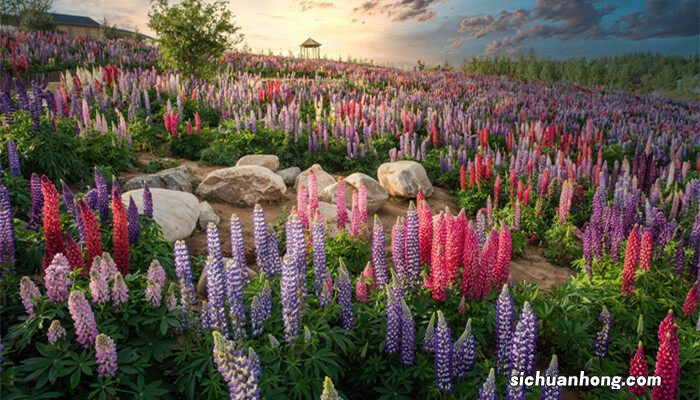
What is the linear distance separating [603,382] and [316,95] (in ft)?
50.3

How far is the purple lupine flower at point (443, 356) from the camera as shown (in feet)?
11.1

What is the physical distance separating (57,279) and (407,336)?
8.86 ft

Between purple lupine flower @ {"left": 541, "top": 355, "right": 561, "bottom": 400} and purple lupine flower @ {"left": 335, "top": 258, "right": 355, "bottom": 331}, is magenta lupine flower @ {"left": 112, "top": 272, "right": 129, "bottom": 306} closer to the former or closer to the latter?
purple lupine flower @ {"left": 335, "top": 258, "right": 355, "bottom": 331}

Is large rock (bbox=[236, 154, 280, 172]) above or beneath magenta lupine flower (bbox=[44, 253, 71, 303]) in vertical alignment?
beneath

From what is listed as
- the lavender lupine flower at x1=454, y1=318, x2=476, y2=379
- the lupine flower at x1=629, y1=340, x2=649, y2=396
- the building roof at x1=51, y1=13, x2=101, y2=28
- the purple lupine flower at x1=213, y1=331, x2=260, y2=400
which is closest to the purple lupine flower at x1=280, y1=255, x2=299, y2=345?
the purple lupine flower at x1=213, y1=331, x2=260, y2=400

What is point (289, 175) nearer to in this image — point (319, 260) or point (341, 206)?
point (341, 206)

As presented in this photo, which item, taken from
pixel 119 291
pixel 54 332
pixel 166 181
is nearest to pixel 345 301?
pixel 119 291

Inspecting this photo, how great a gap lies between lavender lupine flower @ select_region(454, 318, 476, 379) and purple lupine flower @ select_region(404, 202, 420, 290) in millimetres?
1111

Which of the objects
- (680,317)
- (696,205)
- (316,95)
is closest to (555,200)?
(696,205)

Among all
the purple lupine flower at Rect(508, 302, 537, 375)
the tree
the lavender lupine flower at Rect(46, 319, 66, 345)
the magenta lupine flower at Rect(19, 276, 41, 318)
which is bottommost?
the purple lupine flower at Rect(508, 302, 537, 375)

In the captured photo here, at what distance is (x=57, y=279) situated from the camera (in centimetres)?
322

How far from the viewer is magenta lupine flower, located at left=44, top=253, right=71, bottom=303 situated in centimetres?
319

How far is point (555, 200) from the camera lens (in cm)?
982

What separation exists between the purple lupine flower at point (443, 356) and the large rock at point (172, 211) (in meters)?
4.57
